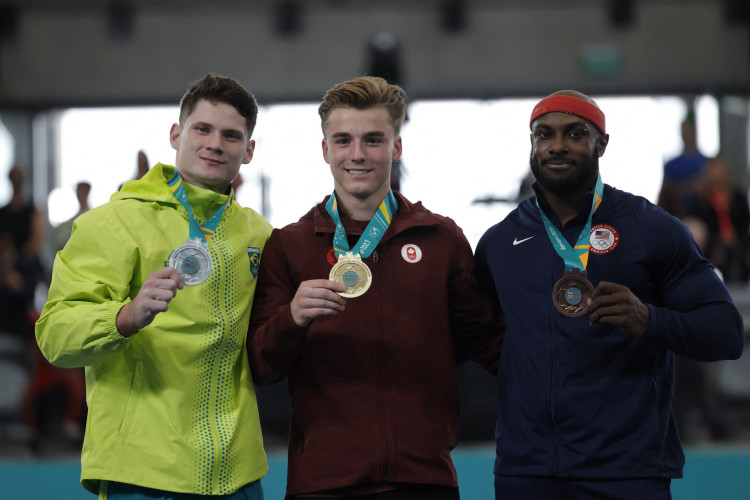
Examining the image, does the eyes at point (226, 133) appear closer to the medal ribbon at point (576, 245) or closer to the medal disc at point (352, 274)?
the medal disc at point (352, 274)

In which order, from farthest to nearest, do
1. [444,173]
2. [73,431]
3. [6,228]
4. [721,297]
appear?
[444,173], [6,228], [73,431], [721,297]

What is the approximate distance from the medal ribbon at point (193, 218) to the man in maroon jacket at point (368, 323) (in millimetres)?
183

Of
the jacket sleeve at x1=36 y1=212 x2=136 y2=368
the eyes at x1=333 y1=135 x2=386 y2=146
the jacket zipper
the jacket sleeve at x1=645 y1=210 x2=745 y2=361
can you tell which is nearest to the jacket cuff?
the jacket sleeve at x1=36 y1=212 x2=136 y2=368

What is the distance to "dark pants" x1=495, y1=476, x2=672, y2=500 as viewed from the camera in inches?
89.3

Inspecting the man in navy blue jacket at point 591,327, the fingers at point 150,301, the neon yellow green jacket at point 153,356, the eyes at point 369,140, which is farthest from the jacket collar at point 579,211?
the fingers at point 150,301

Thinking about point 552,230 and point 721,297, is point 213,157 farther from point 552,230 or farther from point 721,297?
point 721,297

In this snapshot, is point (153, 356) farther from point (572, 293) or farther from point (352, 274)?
point (572, 293)

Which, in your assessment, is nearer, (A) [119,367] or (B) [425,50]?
(A) [119,367]

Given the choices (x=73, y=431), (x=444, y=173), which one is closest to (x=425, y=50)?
(x=444, y=173)

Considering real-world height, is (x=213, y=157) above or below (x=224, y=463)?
above

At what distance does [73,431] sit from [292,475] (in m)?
4.19

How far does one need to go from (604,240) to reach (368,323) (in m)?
0.72

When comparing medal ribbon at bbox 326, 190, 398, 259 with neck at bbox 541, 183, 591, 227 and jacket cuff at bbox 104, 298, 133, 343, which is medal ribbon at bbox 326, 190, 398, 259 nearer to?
neck at bbox 541, 183, 591, 227

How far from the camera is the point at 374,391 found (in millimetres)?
2398
